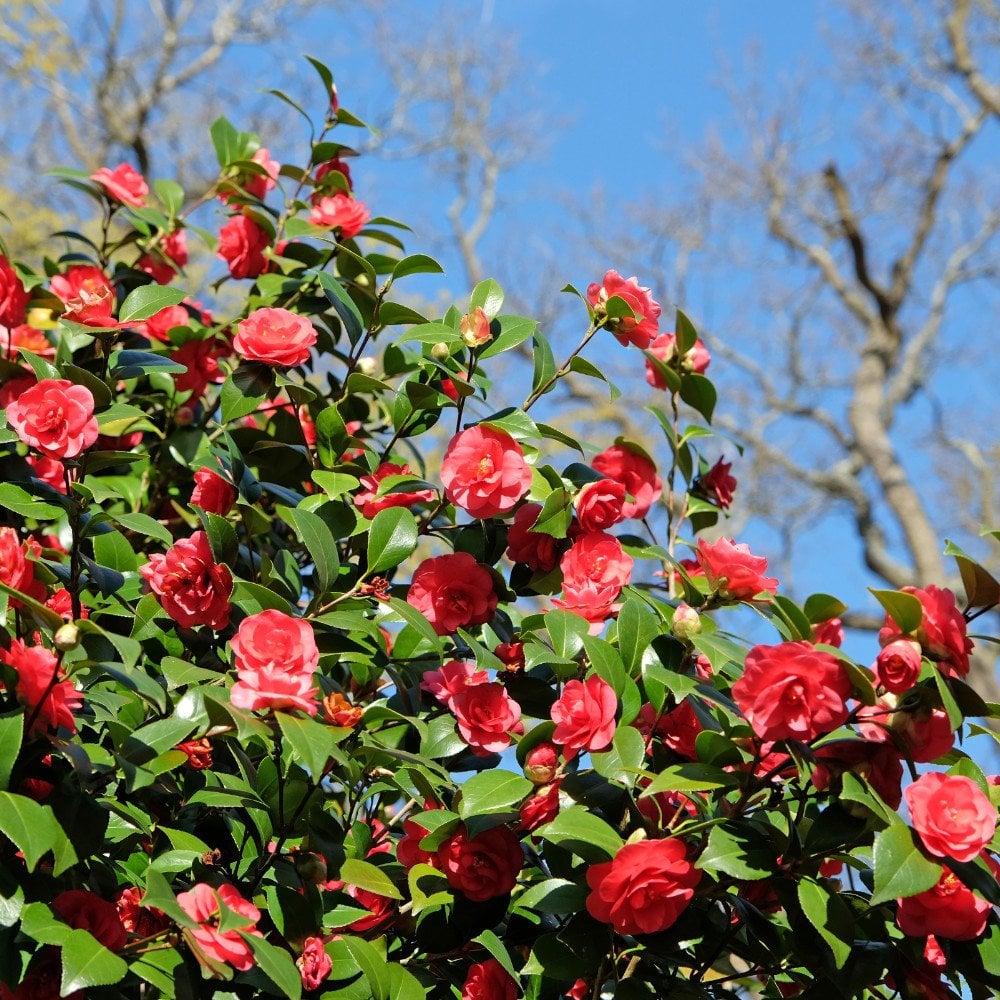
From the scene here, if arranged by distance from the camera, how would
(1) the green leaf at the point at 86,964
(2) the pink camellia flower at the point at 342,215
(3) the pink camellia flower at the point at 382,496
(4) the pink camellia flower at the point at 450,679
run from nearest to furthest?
(1) the green leaf at the point at 86,964 < (4) the pink camellia flower at the point at 450,679 < (3) the pink camellia flower at the point at 382,496 < (2) the pink camellia flower at the point at 342,215

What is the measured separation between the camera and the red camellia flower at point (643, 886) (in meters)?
0.92

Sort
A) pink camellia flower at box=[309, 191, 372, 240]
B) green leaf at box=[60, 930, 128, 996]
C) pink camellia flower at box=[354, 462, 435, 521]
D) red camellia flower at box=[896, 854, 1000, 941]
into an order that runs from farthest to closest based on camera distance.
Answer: pink camellia flower at box=[309, 191, 372, 240] → pink camellia flower at box=[354, 462, 435, 521] → red camellia flower at box=[896, 854, 1000, 941] → green leaf at box=[60, 930, 128, 996]

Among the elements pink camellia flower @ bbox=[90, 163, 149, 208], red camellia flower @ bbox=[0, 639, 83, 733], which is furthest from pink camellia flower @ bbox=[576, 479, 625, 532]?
pink camellia flower @ bbox=[90, 163, 149, 208]

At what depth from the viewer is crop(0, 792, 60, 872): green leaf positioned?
808 millimetres

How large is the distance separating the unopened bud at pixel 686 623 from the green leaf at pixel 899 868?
0.84 ft

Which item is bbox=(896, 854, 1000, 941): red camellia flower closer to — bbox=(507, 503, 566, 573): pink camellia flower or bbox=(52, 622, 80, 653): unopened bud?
bbox=(507, 503, 566, 573): pink camellia flower

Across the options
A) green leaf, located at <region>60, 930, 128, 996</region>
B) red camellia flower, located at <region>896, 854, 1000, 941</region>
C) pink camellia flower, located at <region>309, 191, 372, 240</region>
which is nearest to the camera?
green leaf, located at <region>60, 930, 128, 996</region>

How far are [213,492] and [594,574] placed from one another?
0.44 metres

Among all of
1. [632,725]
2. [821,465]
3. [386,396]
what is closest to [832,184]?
[821,465]

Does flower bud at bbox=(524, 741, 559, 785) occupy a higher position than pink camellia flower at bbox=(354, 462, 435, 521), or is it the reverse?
pink camellia flower at bbox=(354, 462, 435, 521)

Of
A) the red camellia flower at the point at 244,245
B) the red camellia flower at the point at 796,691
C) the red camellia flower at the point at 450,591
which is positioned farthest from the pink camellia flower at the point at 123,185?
the red camellia flower at the point at 796,691

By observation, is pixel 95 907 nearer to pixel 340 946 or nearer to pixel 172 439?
pixel 340 946

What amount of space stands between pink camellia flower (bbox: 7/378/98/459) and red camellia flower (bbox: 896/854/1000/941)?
84 centimetres

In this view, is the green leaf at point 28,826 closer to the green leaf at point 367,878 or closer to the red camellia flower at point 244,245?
the green leaf at point 367,878
